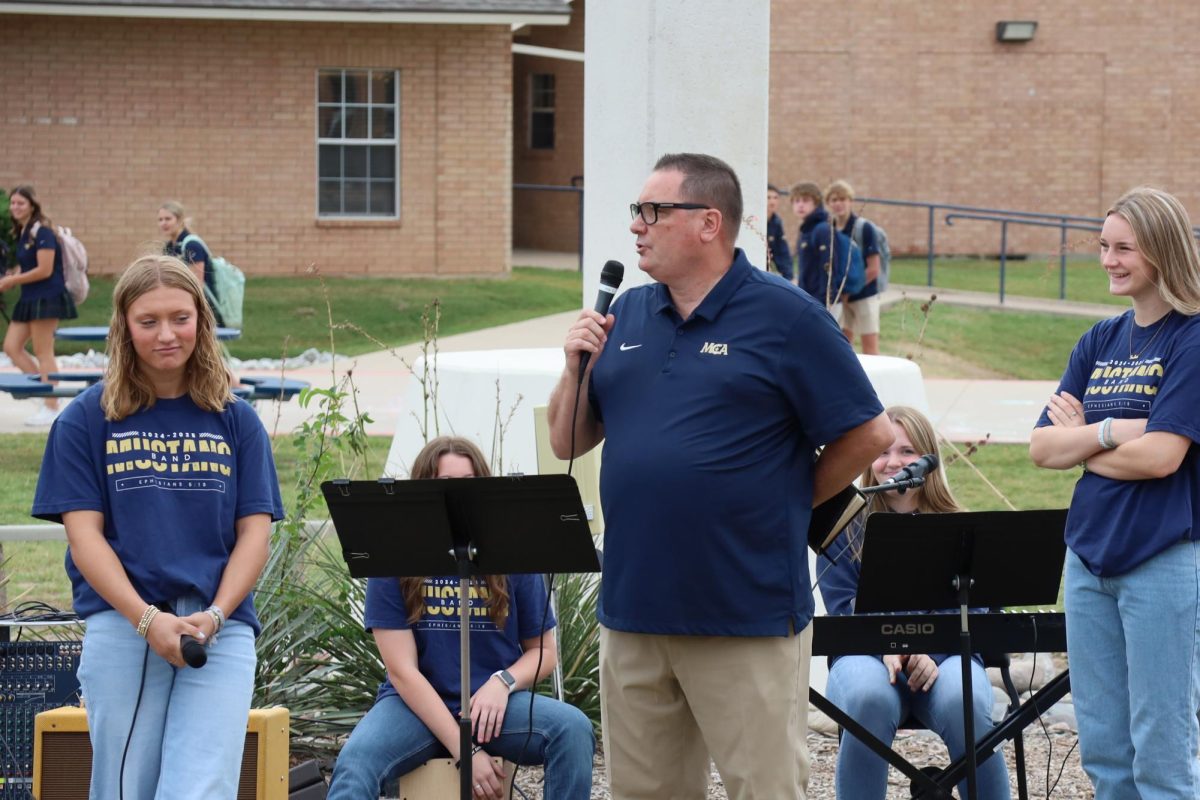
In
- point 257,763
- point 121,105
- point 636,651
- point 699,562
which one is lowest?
point 257,763

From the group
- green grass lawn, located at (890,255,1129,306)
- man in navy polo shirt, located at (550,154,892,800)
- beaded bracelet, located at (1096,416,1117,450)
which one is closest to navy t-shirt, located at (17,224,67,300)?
man in navy polo shirt, located at (550,154,892,800)

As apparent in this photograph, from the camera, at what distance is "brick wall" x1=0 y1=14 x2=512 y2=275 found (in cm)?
2258

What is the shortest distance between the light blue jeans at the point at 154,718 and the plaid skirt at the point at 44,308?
32.5 ft

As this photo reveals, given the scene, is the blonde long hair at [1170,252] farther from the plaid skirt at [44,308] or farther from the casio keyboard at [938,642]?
the plaid skirt at [44,308]

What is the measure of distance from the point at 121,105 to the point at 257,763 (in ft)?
64.1

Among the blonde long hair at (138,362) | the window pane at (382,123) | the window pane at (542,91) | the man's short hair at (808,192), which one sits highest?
the window pane at (542,91)

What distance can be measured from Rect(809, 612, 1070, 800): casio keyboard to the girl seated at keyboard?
13 centimetres

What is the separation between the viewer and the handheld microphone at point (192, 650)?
4.15m

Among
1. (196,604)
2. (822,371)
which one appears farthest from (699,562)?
(196,604)

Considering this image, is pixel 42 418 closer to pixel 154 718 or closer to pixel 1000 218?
pixel 154 718

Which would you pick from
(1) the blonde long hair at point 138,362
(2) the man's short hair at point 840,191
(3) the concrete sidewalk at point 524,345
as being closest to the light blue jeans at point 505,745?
(1) the blonde long hair at point 138,362

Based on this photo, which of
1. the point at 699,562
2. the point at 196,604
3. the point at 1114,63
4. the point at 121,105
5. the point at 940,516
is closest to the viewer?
the point at 699,562

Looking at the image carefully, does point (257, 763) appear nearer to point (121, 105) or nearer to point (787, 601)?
point (787, 601)

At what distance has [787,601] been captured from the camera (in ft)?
13.3
